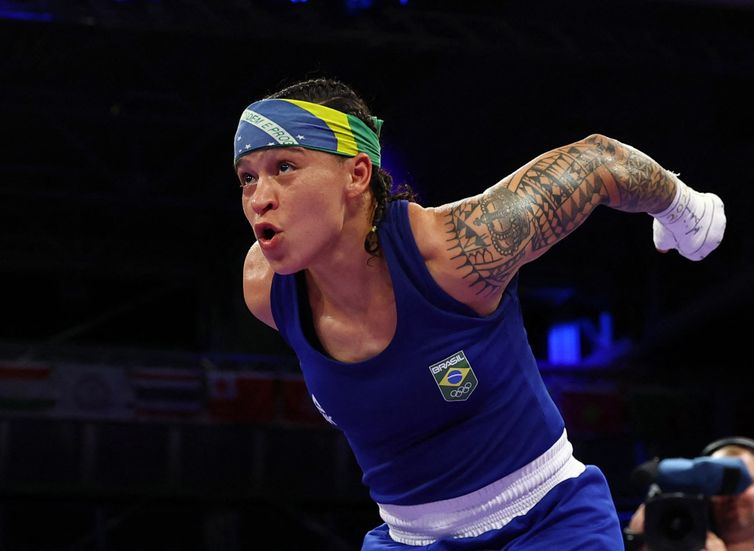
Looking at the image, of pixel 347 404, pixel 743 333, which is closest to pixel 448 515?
pixel 347 404

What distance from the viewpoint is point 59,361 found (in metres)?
8.98

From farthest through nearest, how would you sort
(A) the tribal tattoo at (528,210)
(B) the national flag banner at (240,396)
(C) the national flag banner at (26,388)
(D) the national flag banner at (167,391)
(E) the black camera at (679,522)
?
(B) the national flag banner at (240,396) < (D) the national flag banner at (167,391) < (C) the national flag banner at (26,388) < (E) the black camera at (679,522) < (A) the tribal tattoo at (528,210)

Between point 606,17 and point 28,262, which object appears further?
point 28,262

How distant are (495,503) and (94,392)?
7.37 m

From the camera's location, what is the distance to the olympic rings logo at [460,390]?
6.75ft

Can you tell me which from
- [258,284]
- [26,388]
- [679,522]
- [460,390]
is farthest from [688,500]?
[26,388]

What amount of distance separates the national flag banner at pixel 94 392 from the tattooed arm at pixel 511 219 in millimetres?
7319

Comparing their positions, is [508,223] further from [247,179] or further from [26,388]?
[26,388]

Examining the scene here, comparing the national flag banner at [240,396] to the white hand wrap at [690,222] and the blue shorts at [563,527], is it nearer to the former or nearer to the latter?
the white hand wrap at [690,222]

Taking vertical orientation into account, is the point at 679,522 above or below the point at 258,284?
below

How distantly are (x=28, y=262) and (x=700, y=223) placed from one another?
368 inches

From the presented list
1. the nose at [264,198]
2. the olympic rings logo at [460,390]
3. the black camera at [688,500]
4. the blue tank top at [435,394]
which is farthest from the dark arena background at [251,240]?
the olympic rings logo at [460,390]

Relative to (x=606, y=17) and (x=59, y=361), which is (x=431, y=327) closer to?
(x=606, y=17)

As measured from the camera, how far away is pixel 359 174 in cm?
222
